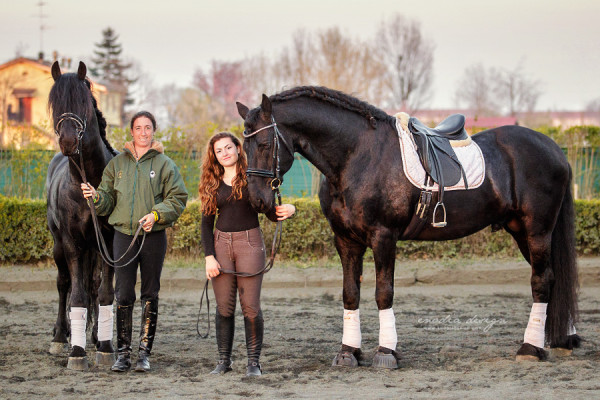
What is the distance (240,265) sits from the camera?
4.87m

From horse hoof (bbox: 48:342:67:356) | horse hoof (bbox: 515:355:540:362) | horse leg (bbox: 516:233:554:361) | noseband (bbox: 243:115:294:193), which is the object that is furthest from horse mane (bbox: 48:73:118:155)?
horse hoof (bbox: 515:355:540:362)

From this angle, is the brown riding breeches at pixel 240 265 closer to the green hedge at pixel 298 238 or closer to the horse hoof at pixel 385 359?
the horse hoof at pixel 385 359

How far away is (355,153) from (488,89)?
48833 millimetres

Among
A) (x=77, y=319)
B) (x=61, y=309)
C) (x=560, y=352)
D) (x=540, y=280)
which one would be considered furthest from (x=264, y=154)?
(x=560, y=352)

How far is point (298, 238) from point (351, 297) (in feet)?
17.1

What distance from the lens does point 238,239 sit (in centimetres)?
488

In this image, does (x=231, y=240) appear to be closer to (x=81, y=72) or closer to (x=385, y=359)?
(x=385, y=359)

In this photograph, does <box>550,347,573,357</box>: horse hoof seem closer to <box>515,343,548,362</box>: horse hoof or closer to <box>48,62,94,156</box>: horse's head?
<box>515,343,548,362</box>: horse hoof

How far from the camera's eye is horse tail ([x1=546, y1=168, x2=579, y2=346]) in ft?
18.7

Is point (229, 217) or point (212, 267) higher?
point (229, 217)

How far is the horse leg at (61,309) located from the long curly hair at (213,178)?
79.5 inches

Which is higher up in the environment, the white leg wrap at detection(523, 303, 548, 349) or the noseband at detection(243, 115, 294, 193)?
the noseband at detection(243, 115, 294, 193)

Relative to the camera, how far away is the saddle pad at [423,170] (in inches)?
205

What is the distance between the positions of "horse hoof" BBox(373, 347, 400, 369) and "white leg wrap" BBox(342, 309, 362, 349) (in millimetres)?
200
